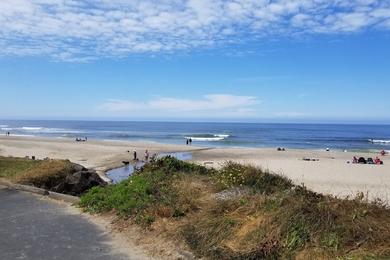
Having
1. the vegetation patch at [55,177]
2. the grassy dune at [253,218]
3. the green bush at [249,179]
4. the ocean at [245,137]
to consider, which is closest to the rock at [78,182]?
the vegetation patch at [55,177]

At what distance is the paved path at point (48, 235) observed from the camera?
755 cm

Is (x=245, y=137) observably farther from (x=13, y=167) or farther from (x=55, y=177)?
(x=55, y=177)

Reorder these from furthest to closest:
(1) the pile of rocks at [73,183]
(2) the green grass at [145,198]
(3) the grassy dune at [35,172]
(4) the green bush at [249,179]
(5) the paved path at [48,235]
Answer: (3) the grassy dune at [35,172] < (1) the pile of rocks at [73,183] < (4) the green bush at [249,179] < (2) the green grass at [145,198] < (5) the paved path at [48,235]

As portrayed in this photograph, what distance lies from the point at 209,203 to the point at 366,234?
3494 mm

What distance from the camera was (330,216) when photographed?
280 inches

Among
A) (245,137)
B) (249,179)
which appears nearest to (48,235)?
(249,179)

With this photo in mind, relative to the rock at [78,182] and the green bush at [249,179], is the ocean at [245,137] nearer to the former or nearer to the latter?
the rock at [78,182]

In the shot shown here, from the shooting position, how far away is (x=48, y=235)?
8.70 metres

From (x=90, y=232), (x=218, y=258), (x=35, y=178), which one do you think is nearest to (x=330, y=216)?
(x=218, y=258)

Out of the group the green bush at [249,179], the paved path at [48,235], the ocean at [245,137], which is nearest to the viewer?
the paved path at [48,235]

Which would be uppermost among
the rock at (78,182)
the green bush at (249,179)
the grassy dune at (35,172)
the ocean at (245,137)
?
the green bush at (249,179)

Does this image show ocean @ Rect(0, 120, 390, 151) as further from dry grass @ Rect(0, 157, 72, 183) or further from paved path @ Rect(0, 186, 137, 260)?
paved path @ Rect(0, 186, 137, 260)

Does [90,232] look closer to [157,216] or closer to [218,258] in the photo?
[157,216]

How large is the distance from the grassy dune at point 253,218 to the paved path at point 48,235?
89 cm
